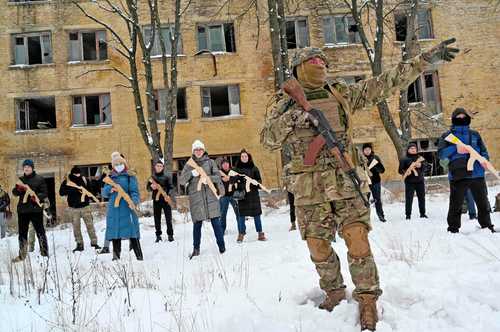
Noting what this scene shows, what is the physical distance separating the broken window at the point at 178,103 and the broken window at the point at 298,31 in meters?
5.65

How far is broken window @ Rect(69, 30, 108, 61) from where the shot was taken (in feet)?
63.7

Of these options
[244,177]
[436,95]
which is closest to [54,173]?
[244,177]

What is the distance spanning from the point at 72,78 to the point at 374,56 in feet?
43.7

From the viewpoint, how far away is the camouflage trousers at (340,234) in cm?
312

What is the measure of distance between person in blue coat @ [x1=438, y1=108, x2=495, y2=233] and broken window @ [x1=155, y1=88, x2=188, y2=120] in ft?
45.9

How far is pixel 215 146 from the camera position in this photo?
1880cm

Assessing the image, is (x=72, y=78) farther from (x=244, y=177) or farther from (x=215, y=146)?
(x=244, y=177)

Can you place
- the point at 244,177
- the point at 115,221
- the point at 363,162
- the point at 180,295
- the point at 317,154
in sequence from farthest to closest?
the point at 244,177 < the point at 115,221 < the point at 180,295 < the point at 363,162 < the point at 317,154

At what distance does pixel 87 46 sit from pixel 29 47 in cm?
258

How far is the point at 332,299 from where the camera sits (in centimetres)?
334

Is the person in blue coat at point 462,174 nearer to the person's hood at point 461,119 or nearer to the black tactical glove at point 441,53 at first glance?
the person's hood at point 461,119

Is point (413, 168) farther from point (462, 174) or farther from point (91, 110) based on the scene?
point (91, 110)

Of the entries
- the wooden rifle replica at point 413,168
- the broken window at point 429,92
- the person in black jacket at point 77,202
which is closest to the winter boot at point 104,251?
the person in black jacket at point 77,202

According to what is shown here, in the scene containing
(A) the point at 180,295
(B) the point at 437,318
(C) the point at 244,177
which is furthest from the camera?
(C) the point at 244,177
